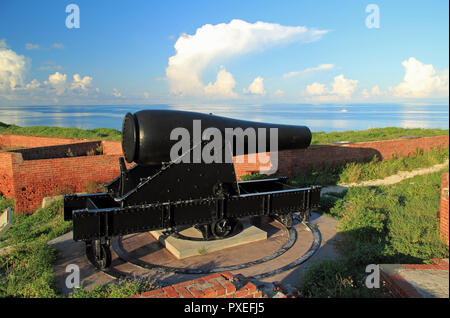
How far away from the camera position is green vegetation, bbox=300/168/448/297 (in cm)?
380

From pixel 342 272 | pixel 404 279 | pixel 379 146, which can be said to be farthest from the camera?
pixel 379 146

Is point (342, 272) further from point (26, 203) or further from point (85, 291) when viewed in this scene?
point (26, 203)

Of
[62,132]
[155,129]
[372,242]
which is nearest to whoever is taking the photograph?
[155,129]

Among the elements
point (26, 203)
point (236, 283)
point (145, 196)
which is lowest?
point (26, 203)

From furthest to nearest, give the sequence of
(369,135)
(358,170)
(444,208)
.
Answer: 1. (369,135)
2. (358,170)
3. (444,208)

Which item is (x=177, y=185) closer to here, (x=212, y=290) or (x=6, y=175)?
(x=212, y=290)

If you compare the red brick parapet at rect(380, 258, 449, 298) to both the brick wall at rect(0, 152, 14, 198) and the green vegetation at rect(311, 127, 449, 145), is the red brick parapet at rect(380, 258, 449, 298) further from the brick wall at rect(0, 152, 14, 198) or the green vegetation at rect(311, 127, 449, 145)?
the green vegetation at rect(311, 127, 449, 145)

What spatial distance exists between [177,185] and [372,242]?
3.12 metres

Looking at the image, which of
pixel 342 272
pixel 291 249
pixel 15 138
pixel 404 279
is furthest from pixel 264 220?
pixel 15 138

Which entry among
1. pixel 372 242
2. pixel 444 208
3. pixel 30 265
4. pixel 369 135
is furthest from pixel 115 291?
pixel 369 135

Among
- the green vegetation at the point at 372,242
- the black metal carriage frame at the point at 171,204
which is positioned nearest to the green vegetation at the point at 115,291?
the black metal carriage frame at the point at 171,204

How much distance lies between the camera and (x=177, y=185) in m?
4.63
